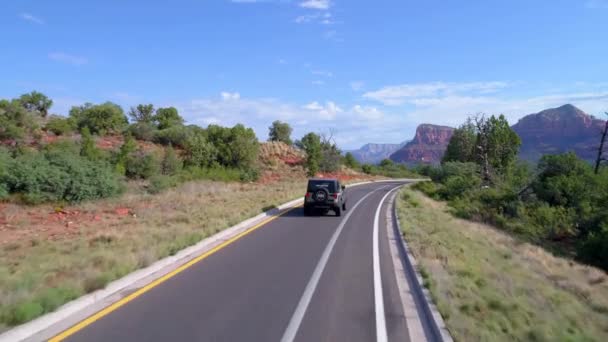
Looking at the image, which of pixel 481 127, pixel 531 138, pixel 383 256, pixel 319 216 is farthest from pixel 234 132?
pixel 531 138

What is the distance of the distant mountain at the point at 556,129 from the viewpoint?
11381 cm

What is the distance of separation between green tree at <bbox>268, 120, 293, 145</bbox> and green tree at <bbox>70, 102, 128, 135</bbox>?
142ft

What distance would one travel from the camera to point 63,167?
76.3 ft

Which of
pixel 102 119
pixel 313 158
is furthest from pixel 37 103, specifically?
pixel 313 158

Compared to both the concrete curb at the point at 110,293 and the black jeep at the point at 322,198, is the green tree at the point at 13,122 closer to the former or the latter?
the black jeep at the point at 322,198

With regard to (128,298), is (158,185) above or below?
above

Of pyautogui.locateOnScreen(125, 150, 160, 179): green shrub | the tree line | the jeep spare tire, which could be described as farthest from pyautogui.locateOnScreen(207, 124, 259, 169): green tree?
the jeep spare tire

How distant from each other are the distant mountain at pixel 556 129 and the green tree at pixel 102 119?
87.5 meters

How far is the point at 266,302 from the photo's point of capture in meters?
7.48

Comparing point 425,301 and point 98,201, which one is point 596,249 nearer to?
point 425,301

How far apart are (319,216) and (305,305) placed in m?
14.0

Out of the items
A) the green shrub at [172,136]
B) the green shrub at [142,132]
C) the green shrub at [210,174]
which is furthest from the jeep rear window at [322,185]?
the green shrub at [142,132]

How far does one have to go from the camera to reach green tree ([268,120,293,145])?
98.0 metres

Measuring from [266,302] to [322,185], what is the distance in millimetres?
14463
